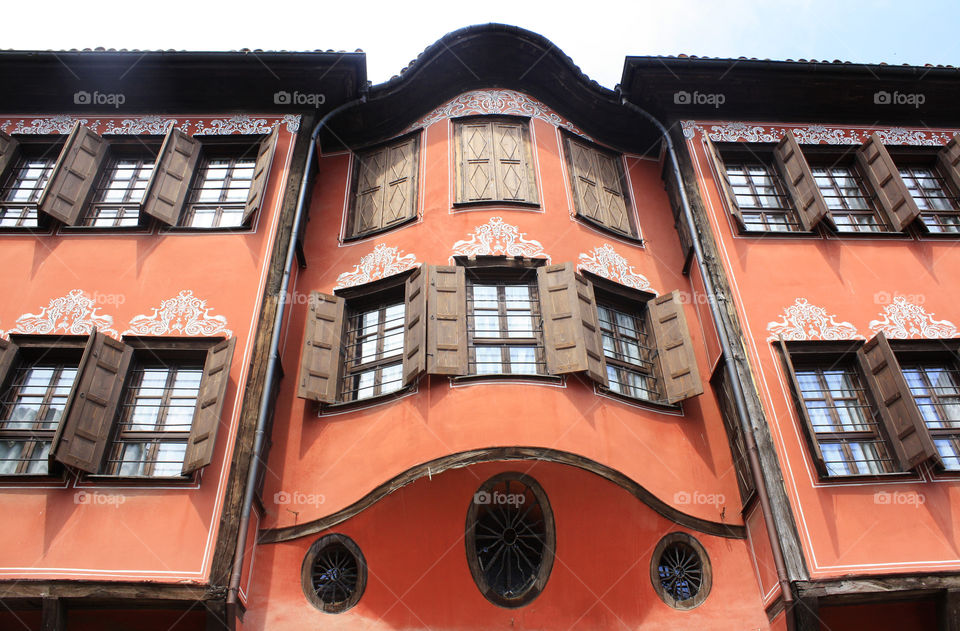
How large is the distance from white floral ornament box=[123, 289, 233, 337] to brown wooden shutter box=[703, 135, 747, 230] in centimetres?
668

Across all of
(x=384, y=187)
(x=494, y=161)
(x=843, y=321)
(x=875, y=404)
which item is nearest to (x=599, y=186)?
(x=494, y=161)

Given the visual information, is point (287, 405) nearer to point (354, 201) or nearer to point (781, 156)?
point (354, 201)

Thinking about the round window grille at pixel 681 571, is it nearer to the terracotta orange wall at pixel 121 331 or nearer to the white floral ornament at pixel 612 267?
the white floral ornament at pixel 612 267

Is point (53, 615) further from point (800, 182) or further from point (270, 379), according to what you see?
point (800, 182)

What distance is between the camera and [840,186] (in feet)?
41.0

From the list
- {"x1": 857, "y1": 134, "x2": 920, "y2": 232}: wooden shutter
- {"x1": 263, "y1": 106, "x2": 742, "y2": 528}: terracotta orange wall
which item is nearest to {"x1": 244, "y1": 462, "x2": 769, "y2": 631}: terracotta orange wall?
{"x1": 263, "y1": 106, "x2": 742, "y2": 528}: terracotta orange wall

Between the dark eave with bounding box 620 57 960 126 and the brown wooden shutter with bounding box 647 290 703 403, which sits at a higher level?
the dark eave with bounding box 620 57 960 126

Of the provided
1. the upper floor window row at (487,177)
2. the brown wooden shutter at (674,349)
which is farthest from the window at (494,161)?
the brown wooden shutter at (674,349)

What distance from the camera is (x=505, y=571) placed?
8.89 meters

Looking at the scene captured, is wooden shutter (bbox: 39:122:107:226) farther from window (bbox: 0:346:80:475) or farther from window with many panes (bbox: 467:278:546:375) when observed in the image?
window with many panes (bbox: 467:278:546:375)

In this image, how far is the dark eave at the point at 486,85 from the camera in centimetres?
1288

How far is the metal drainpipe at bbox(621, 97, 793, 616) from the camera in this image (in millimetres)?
8117

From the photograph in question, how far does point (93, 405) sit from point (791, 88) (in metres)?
10.7

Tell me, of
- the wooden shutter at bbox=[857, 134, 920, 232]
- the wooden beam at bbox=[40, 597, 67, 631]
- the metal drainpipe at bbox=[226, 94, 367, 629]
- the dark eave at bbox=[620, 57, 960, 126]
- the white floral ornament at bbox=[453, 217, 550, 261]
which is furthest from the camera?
the dark eave at bbox=[620, 57, 960, 126]
